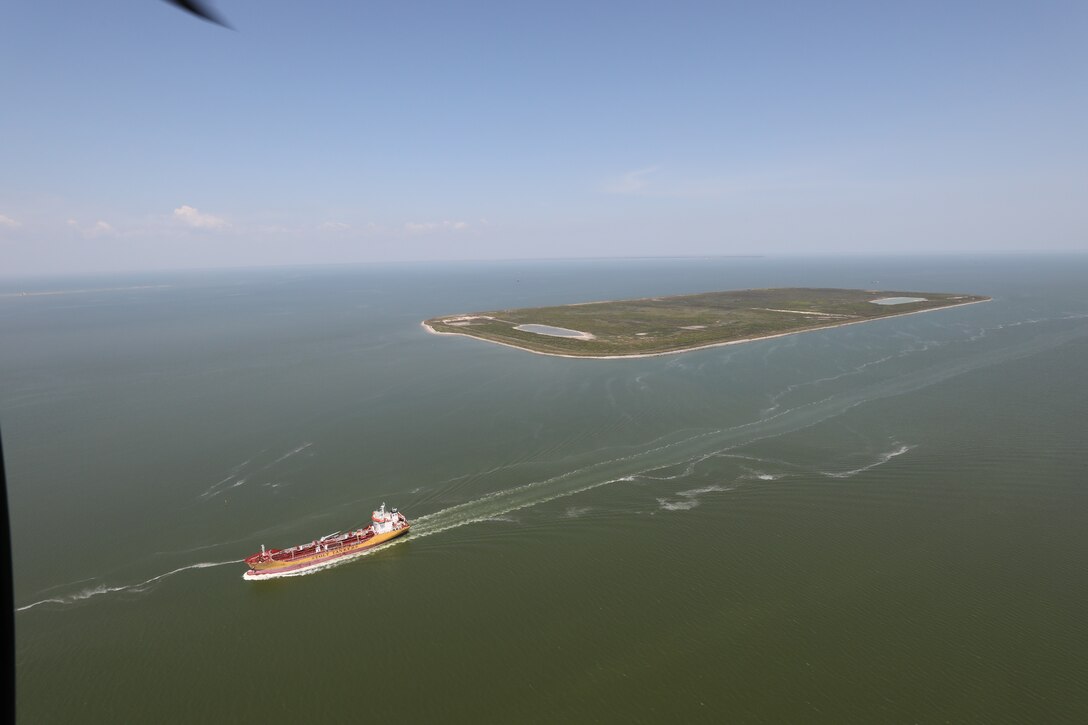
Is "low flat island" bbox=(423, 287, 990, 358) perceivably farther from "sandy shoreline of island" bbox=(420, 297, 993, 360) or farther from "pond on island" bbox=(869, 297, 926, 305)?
"sandy shoreline of island" bbox=(420, 297, 993, 360)

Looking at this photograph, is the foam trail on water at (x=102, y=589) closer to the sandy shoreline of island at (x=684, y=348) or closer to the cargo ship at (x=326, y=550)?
the cargo ship at (x=326, y=550)

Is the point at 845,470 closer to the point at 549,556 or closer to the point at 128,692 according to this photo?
the point at 549,556

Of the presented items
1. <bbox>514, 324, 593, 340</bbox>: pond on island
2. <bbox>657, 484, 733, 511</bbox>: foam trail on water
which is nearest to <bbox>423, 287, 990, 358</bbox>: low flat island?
<bbox>514, 324, 593, 340</bbox>: pond on island

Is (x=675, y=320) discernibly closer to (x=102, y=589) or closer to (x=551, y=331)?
(x=551, y=331)

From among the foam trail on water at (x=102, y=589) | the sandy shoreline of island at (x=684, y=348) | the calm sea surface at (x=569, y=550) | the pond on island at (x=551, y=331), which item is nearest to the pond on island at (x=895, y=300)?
the sandy shoreline of island at (x=684, y=348)

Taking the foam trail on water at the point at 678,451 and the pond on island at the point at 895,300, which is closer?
the foam trail on water at the point at 678,451

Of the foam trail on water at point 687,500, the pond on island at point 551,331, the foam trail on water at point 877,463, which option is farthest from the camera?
the pond on island at point 551,331
